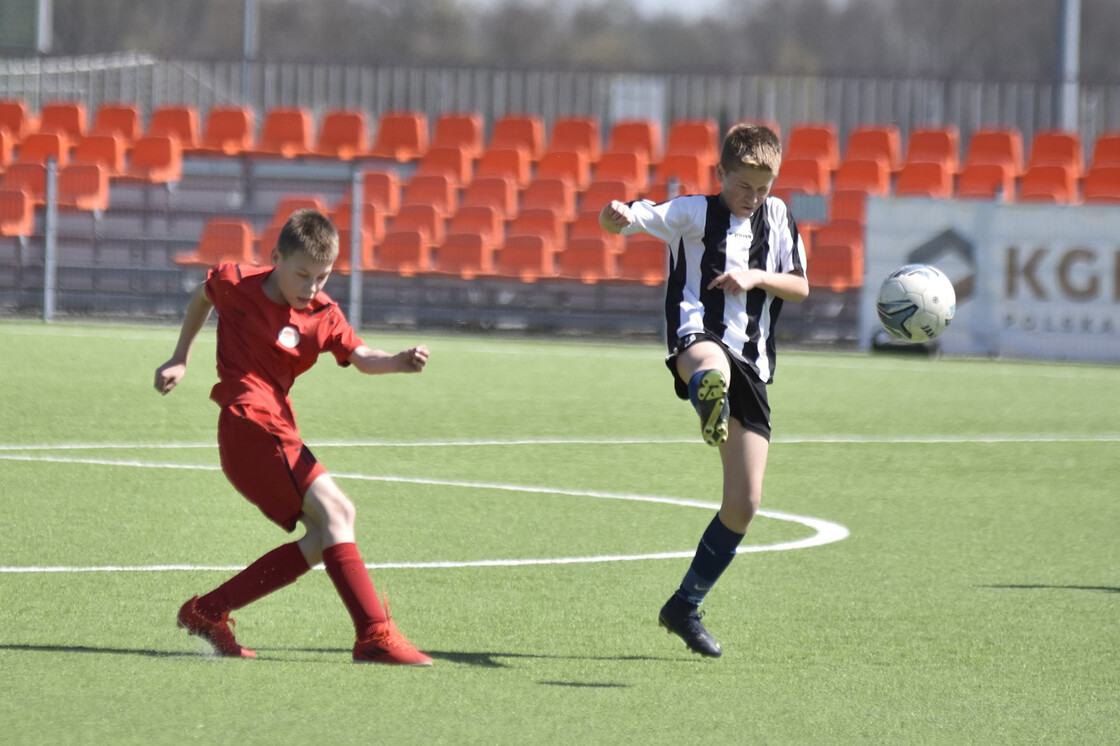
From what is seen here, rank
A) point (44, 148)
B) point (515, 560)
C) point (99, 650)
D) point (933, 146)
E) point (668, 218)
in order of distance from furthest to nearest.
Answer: point (44, 148) → point (933, 146) → point (515, 560) → point (668, 218) → point (99, 650)

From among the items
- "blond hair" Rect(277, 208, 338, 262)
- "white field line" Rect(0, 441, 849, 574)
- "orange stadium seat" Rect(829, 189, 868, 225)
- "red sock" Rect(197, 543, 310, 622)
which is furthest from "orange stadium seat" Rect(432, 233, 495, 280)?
"blond hair" Rect(277, 208, 338, 262)

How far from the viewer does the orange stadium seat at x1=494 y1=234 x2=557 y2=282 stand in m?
20.2

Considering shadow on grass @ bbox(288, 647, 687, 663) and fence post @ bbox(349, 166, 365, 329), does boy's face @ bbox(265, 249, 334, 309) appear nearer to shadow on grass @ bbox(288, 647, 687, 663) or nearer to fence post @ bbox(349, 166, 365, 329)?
shadow on grass @ bbox(288, 647, 687, 663)

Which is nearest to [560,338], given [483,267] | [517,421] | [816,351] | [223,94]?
Answer: [483,267]

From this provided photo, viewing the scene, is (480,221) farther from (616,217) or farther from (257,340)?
(257,340)

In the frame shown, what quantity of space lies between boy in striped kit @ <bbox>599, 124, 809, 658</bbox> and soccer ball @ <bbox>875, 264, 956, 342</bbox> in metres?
0.84

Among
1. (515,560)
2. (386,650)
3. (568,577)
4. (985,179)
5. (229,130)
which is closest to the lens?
(386,650)

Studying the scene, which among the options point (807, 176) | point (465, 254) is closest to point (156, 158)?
point (465, 254)

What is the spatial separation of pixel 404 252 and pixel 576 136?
12.5 ft

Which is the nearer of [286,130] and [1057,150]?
[1057,150]

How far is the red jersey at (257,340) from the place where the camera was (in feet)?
16.5

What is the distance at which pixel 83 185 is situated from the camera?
2156cm

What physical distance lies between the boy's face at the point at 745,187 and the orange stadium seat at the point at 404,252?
15.0 meters

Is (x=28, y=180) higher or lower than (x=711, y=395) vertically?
higher
